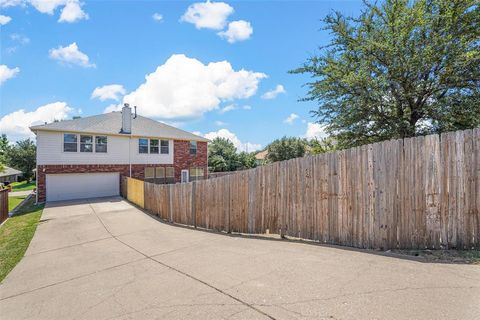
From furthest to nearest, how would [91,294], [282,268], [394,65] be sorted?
[394,65] → [282,268] → [91,294]

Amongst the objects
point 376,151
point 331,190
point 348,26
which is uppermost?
point 348,26

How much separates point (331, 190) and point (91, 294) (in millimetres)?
4306

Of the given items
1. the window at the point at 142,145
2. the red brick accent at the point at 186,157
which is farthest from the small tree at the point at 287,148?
the window at the point at 142,145

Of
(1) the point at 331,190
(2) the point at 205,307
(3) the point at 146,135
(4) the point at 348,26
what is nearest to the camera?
(2) the point at 205,307

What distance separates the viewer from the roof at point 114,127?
1830 centimetres

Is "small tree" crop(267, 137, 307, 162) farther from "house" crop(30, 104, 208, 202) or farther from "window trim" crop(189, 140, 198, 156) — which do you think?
"window trim" crop(189, 140, 198, 156)

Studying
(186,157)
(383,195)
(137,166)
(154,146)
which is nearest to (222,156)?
(186,157)

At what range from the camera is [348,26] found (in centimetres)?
917

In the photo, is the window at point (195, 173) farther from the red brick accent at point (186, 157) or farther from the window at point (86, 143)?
the window at point (86, 143)

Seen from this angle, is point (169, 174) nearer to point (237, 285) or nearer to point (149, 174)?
point (149, 174)

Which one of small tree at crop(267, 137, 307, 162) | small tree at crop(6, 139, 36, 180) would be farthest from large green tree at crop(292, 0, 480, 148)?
small tree at crop(6, 139, 36, 180)

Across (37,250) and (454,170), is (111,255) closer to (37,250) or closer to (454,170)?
(37,250)

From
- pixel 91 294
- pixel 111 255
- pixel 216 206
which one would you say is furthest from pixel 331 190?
pixel 111 255

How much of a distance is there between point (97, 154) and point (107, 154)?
0.69m
